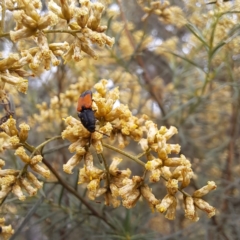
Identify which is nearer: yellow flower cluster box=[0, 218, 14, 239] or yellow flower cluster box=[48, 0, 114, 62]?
yellow flower cluster box=[48, 0, 114, 62]

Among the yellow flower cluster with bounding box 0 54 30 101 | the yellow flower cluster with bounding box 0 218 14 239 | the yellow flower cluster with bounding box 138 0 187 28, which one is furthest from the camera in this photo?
the yellow flower cluster with bounding box 138 0 187 28

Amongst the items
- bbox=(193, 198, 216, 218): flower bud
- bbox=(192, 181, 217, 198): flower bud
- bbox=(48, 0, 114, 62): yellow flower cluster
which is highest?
bbox=(48, 0, 114, 62): yellow flower cluster

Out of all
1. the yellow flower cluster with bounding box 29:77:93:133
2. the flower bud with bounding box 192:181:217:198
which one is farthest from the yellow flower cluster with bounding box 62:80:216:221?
the yellow flower cluster with bounding box 29:77:93:133

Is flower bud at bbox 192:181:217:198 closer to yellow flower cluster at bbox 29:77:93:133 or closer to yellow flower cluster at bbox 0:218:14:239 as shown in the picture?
yellow flower cluster at bbox 0:218:14:239

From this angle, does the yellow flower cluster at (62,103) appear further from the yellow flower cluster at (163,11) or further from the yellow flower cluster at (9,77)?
the yellow flower cluster at (9,77)

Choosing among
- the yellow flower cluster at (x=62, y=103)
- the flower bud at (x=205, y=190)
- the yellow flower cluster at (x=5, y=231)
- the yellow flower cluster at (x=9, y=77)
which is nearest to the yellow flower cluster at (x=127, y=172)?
the flower bud at (x=205, y=190)

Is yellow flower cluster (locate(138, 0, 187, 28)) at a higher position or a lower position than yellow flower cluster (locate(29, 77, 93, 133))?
higher

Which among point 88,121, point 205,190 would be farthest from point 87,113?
point 205,190
